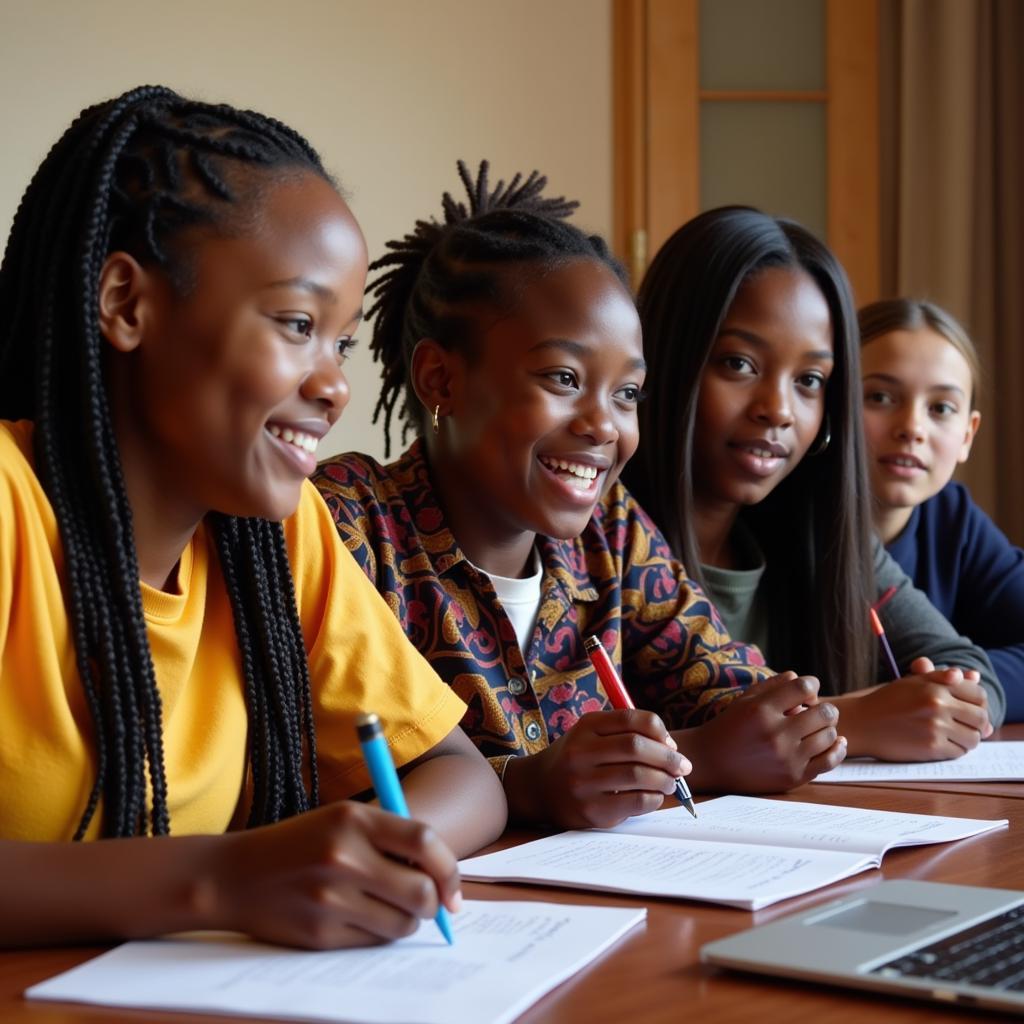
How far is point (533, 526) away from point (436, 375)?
21cm

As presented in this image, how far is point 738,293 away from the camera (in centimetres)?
198

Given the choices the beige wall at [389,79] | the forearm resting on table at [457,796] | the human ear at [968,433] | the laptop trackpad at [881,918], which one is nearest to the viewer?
the laptop trackpad at [881,918]

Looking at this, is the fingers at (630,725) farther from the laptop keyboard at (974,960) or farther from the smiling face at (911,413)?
the smiling face at (911,413)

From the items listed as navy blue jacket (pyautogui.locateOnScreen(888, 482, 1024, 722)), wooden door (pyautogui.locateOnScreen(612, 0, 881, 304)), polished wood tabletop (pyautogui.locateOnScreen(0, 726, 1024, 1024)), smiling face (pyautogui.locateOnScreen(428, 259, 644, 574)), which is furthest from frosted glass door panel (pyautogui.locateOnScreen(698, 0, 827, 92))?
polished wood tabletop (pyautogui.locateOnScreen(0, 726, 1024, 1024))

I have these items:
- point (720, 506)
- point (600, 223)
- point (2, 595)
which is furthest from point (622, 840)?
point (600, 223)

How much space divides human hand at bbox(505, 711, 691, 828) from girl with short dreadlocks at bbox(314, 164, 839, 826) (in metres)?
0.12

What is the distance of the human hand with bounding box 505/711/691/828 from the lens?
1211 millimetres

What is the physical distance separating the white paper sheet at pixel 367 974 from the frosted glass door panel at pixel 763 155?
308 cm

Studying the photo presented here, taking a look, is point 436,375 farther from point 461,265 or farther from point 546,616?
point 546,616

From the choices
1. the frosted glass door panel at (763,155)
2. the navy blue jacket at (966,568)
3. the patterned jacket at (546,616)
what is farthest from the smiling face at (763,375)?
the frosted glass door panel at (763,155)

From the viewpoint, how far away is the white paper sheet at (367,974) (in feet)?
2.43

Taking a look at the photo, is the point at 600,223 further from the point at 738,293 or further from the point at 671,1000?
the point at 671,1000

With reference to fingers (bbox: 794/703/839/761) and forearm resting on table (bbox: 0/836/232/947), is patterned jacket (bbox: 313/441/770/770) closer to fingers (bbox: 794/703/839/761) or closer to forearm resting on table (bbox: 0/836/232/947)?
fingers (bbox: 794/703/839/761)

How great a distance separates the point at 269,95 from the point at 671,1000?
314 centimetres
